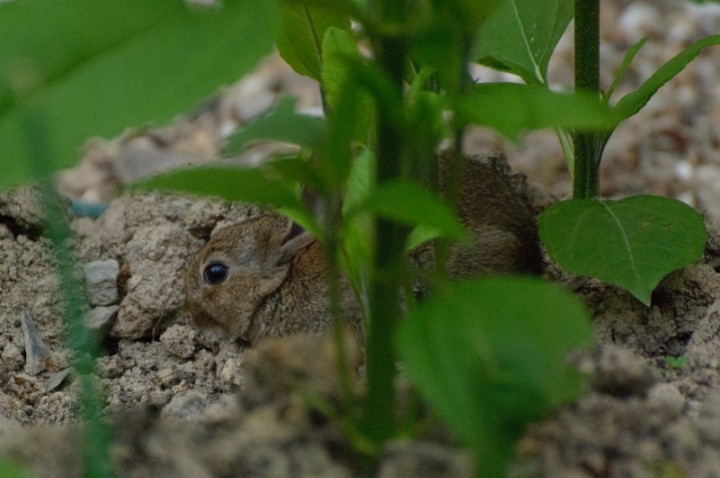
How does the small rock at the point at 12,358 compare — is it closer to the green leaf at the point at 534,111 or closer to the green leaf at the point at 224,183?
the green leaf at the point at 224,183

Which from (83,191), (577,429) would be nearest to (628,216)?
(577,429)

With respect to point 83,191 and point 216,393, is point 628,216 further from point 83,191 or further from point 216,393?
point 83,191

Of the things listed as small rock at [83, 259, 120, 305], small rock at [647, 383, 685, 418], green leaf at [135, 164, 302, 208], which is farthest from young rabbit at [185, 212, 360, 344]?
green leaf at [135, 164, 302, 208]

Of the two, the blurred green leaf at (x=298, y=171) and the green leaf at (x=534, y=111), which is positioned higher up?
the green leaf at (x=534, y=111)

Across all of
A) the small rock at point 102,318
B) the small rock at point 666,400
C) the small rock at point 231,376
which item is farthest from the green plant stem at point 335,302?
the small rock at point 102,318

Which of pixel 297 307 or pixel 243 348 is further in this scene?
pixel 297 307

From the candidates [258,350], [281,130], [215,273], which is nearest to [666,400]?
[258,350]
